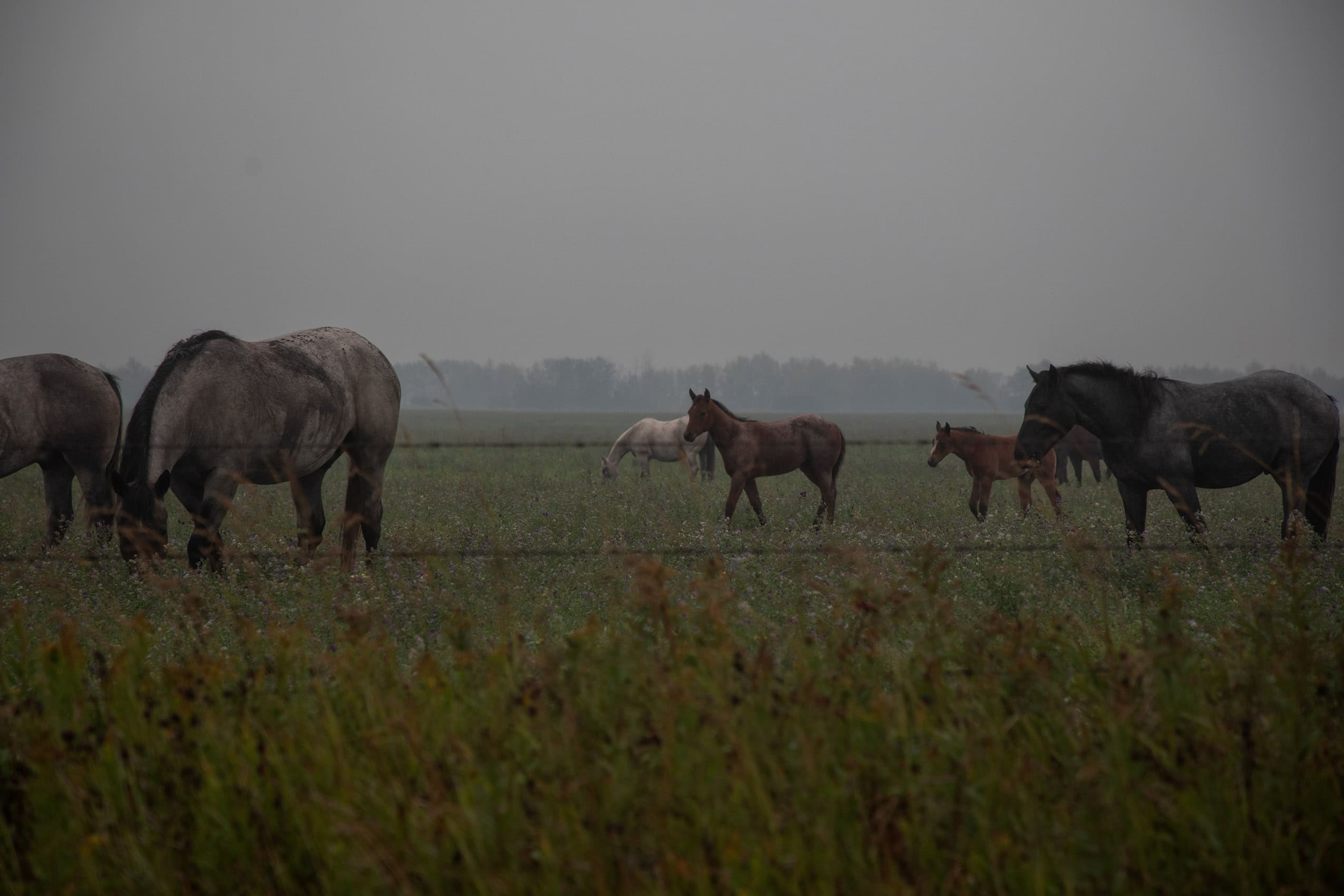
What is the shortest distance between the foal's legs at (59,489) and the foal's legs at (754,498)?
6270 mm

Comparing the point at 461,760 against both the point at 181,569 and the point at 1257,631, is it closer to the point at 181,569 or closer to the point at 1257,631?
the point at 1257,631

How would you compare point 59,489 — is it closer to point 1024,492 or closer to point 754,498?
point 754,498

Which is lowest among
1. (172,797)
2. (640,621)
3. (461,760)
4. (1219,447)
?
(172,797)

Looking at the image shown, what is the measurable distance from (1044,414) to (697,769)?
5380 mm

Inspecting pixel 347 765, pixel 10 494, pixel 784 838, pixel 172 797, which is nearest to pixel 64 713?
pixel 172 797

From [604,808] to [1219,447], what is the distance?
6.39 metres

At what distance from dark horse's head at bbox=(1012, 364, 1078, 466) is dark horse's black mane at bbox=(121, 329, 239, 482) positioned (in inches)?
243

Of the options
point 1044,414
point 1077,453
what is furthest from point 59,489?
point 1077,453

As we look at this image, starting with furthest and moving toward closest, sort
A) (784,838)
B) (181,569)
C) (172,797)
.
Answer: (181,569)
(172,797)
(784,838)

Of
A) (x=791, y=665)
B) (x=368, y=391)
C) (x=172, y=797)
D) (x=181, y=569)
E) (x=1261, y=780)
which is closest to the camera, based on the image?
(x=1261, y=780)

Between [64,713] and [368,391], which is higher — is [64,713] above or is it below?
below

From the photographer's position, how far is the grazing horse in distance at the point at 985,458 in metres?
9.12

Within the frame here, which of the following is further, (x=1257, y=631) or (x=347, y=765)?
(x=1257, y=631)

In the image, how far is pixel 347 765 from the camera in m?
Answer: 2.62
